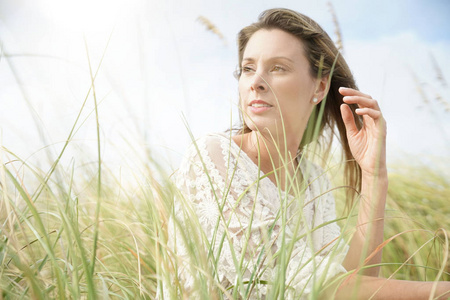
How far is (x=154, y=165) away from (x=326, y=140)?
1.48m

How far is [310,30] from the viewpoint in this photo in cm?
182

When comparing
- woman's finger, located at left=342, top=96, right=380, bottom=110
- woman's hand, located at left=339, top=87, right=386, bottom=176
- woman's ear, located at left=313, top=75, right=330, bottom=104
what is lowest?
woman's hand, located at left=339, top=87, right=386, bottom=176

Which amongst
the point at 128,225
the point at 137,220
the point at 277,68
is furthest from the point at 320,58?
the point at 128,225

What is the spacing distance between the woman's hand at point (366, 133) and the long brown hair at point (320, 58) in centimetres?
17

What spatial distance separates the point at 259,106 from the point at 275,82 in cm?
15

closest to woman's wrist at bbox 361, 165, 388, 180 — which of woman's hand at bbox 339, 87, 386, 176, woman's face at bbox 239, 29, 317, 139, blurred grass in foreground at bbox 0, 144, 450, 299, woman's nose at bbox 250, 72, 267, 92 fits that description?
woman's hand at bbox 339, 87, 386, 176

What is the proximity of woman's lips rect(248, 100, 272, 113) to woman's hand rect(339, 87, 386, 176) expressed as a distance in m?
0.26

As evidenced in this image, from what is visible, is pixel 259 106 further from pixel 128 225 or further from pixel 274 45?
pixel 128 225

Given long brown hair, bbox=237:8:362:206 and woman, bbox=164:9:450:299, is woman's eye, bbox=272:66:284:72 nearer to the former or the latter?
woman, bbox=164:9:450:299

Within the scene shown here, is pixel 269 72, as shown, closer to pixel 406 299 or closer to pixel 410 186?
pixel 406 299

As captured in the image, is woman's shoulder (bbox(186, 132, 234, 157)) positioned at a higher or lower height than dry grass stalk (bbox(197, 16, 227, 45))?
lower

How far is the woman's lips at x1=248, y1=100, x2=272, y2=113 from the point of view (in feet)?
5.13

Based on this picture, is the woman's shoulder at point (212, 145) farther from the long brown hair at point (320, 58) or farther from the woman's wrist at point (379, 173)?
the woman's wrist at point (379, 173)

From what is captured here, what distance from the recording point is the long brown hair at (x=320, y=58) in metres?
1.84
